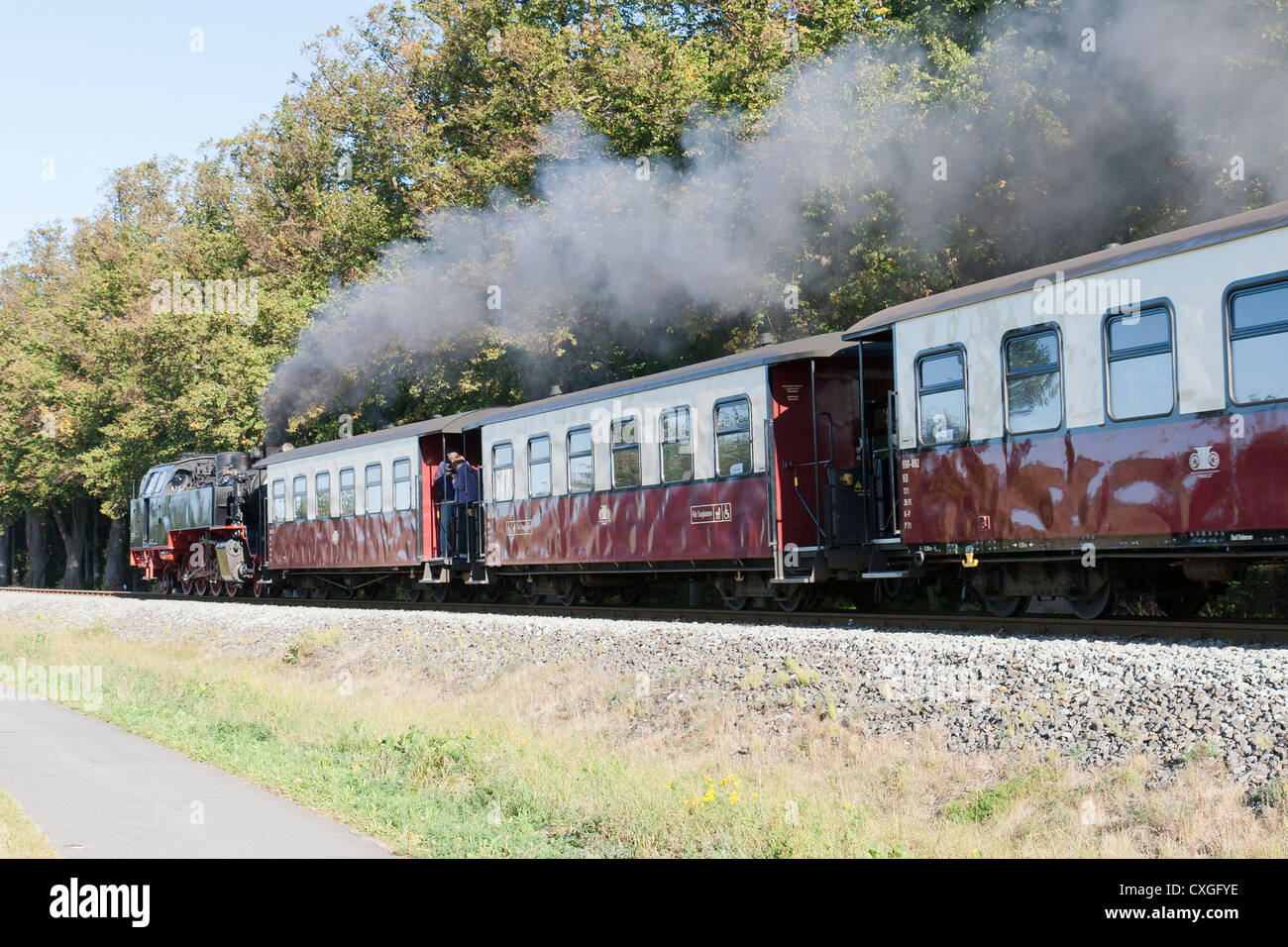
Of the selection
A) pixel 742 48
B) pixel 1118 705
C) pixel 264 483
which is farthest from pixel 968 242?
pixel 264 483

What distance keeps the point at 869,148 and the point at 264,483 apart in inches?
709

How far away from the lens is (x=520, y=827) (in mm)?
8641

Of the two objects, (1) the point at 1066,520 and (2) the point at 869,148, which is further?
(2) the point at 869,148

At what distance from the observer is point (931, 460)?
45.9ft

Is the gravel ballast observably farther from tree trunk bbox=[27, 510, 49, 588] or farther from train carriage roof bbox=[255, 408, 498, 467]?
tree trunk bbox=[27, 510, 49, 588]

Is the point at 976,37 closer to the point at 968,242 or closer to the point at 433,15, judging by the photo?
the point at 968,242

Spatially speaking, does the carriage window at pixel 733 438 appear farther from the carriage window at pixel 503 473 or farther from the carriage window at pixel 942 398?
the carriage window at pixel 503 473

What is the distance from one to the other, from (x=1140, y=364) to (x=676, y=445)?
7477mm

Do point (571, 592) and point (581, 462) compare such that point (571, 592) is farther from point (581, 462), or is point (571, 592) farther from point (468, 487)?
point (468, 487)

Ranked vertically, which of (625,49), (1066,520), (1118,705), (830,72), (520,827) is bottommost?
(520,827)

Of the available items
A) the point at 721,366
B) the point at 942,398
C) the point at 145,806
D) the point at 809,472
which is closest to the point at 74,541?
the point at 721,366

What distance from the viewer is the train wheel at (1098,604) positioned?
1284 centimetres
